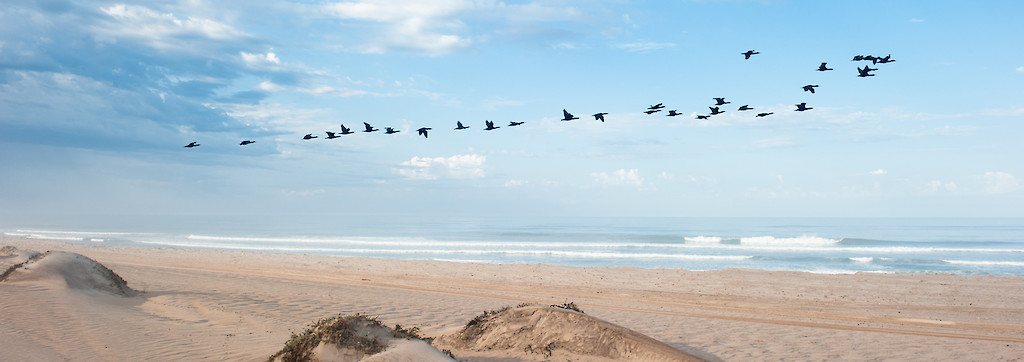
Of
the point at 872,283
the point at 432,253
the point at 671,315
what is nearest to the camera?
the point at 671,315

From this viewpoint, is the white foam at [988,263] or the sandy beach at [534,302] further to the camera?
the white foam at [988,263]

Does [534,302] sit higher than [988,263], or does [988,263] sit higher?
[534,302]

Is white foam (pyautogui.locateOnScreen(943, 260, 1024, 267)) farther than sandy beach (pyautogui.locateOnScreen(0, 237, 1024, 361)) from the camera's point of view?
Yes

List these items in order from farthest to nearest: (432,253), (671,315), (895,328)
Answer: (432,253) < (671,315) < (895,328)

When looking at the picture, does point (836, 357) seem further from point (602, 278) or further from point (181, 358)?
point (602, 278)

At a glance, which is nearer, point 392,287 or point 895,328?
point 895,328

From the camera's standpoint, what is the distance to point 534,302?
52.0ft

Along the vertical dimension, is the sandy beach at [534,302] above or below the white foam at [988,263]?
above

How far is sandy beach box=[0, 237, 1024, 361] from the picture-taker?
9.67 metres

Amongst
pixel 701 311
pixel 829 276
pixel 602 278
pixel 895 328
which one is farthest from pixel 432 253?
pixel 895 328

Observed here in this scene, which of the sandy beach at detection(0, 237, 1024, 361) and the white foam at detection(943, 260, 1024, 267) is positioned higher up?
the sandy beach at detection(0, 237, 1024, 361)

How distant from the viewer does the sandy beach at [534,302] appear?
9672mm

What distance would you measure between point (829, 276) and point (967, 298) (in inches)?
219

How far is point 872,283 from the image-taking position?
20.8 meters
